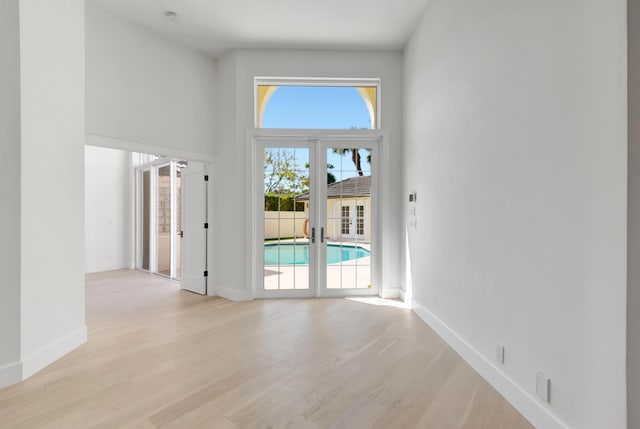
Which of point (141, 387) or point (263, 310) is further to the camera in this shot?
point (263, 310)

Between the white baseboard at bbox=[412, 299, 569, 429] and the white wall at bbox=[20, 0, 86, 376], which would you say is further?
the white wall at bbox=[20, 0, 86, 376]

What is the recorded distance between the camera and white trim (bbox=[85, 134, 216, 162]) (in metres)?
3.64

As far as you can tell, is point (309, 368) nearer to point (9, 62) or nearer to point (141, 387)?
point (141, 387)

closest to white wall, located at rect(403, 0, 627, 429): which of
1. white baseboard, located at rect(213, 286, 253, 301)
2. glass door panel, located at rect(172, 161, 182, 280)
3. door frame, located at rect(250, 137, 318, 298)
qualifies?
door frame, located at rect(250, 137, 318, 298)

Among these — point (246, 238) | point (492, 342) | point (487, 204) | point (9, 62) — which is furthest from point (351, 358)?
point (9, 62)

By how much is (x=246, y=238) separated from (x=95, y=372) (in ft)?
7.87

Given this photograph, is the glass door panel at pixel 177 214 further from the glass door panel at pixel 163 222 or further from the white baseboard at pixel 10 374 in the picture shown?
the white baseboard at pixel 10 374

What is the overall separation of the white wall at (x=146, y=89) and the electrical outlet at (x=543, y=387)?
14.4 feet

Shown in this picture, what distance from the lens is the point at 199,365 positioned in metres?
2.71

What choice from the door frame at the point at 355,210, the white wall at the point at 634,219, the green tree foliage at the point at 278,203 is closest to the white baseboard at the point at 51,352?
the green tree foliage at the point at 278,203

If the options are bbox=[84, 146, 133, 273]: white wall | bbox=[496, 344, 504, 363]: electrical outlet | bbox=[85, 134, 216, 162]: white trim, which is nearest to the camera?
bbox=[496, 344, 504, 363]: electrical outlet

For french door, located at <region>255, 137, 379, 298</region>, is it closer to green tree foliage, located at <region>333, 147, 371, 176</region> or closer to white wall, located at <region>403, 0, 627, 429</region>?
green tree foliage, located at <region>333, 147, 371, 176</region>

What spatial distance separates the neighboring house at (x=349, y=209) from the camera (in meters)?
4.83

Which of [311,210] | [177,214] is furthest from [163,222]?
[311,210]
